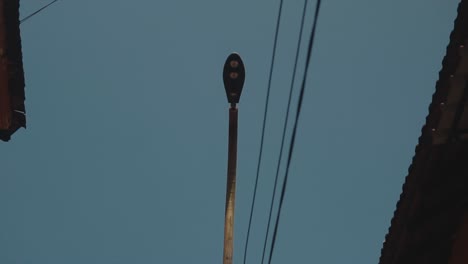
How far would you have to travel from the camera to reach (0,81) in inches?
344

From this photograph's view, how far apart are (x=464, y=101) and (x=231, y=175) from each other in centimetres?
256

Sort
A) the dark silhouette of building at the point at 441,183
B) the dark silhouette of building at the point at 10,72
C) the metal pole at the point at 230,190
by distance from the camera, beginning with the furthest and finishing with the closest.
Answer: the dark silhouette of building at the point at 10,72 < the dark silhouette of building at the point at 441,183 < the metal pole at the point at 230,190

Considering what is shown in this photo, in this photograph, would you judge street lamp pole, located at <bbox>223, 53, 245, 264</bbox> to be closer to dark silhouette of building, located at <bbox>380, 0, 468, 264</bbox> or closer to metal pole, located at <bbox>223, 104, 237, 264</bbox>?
metal pole, located at <bbox>223, 104, 237, 264</bbox>

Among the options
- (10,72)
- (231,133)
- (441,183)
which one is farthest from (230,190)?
(10,72)

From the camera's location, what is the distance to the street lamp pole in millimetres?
4387

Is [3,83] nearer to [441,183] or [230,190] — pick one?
[230,190]

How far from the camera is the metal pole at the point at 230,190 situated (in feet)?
14.3

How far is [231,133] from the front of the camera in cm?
460

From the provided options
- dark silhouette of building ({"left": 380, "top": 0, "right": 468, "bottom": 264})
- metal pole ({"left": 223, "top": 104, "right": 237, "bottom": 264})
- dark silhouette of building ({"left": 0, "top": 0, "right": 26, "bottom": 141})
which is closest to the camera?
metal pole ({"left": 223, "top": 104, "right": 237, "bottom": 264})

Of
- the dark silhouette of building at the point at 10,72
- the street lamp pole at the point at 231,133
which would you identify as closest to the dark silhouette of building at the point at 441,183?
the street lamp pole at the point at 231,133

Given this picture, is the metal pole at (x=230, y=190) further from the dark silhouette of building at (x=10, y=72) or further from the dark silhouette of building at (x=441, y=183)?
the dark silhouette of building at (x=10, y=72)

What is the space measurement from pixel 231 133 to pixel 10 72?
20.2 ft

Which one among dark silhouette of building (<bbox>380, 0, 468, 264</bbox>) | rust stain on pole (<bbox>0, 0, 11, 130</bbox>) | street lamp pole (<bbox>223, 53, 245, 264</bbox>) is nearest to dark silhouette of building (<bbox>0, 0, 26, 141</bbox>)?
rust stain on pole (<bbox>0, 0, 11, 130</bbox>)

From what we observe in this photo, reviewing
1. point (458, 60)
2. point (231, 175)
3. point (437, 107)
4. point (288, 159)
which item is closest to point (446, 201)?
point (437, 107)
